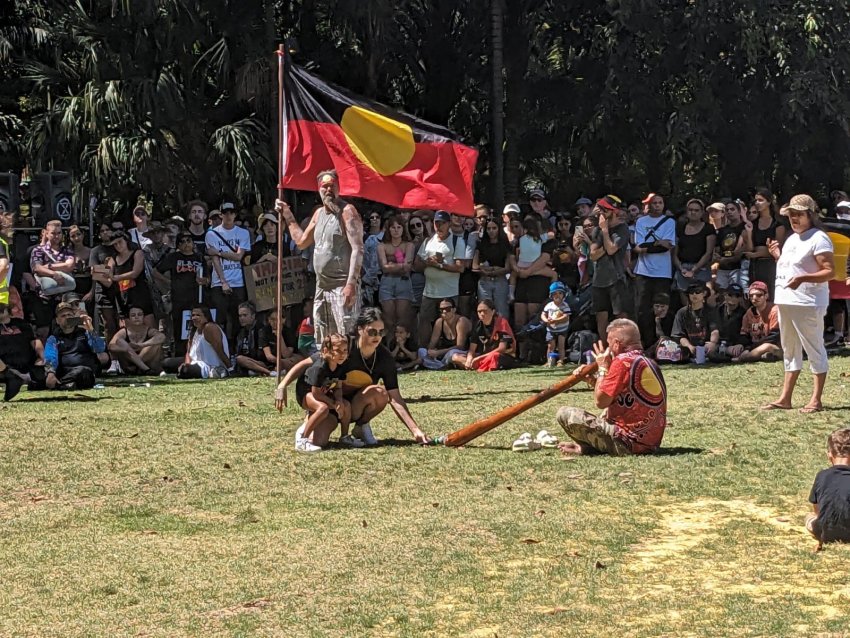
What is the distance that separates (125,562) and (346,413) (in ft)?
11.8

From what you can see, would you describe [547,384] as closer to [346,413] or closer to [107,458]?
[346,413]

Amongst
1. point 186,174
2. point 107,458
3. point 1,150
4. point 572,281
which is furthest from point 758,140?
→ point 107,458

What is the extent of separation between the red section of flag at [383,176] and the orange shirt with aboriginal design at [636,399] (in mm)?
3972

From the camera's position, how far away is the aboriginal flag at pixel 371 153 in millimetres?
13711

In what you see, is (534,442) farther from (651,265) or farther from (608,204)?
(651,265)

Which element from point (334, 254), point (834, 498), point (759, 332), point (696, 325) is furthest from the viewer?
point (696, 325)

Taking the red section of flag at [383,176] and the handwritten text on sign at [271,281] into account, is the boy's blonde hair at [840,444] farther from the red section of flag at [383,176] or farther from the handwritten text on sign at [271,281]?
the handwritten text on sign at [271,281]

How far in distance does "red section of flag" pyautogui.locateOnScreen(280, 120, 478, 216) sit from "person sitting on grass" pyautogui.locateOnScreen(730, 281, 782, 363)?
18.1 ft

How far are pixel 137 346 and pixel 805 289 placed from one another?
930 centimetres

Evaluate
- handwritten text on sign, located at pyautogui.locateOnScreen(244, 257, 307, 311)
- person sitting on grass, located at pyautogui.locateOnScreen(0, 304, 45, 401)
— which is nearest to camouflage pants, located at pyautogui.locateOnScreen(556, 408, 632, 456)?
person sitting on grass, located at pyautogui.locateOnScreen(0, 304, 45, 401)

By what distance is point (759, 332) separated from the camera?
18.0 metres

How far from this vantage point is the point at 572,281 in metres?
19.3

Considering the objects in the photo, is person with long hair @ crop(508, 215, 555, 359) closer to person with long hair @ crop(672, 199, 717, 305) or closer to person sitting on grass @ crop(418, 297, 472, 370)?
person sitting on grass @ crop(418, 297, 472, 370)

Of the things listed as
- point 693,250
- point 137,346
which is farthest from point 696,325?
point 137,346
